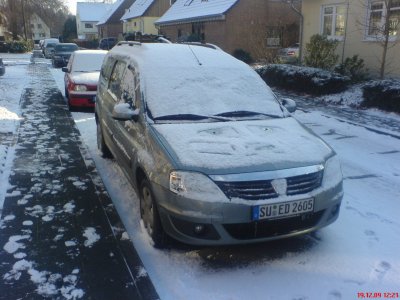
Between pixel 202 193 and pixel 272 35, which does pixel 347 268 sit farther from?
pixel 272 35

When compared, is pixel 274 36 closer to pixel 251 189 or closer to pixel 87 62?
pixel 87 62

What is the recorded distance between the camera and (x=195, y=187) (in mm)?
3422

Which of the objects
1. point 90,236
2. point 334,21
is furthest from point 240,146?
point 334,21

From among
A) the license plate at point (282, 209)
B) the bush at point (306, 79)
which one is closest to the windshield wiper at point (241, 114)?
the license plate at point (282, 209)

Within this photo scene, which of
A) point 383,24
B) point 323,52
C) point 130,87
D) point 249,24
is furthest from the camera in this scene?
point 249,24

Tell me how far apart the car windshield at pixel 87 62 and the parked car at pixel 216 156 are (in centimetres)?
732

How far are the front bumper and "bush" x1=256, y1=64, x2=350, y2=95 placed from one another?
9.84 m

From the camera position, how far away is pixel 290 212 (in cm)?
349

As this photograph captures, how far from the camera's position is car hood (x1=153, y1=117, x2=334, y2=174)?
350cm

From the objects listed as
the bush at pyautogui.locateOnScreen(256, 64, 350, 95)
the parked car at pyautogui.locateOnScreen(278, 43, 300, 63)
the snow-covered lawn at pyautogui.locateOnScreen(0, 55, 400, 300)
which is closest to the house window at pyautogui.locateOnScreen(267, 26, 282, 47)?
the parked car at pyautogui.locateOnScreen(278, 43, 300, 63)

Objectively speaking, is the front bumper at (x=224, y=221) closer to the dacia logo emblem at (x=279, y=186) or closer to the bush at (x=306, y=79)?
the dacia logo emblem at (x=279, y=186)

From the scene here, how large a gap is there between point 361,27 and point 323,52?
1.78 m

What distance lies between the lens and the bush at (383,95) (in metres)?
10.3

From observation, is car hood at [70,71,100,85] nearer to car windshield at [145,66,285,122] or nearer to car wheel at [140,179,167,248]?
car windshield at [145,66,285,122]
